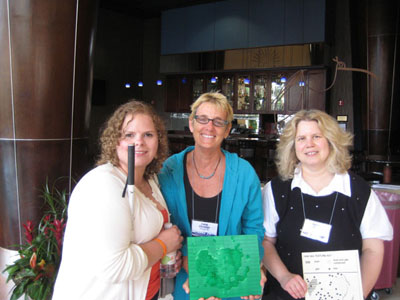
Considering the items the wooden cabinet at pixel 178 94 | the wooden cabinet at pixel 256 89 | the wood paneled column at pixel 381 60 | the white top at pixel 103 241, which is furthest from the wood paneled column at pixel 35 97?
the wooden cabinet at pixel 178 94

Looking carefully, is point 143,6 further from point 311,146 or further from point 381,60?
point 311,146

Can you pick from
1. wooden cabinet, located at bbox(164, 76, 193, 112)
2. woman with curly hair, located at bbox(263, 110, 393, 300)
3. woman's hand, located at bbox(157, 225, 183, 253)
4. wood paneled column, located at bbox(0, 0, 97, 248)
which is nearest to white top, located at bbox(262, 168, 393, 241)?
woman with curly hair, located at bbox(263, 110, 393, 300)

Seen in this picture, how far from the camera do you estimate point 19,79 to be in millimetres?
2654

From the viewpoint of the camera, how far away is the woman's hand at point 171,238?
1.38 m

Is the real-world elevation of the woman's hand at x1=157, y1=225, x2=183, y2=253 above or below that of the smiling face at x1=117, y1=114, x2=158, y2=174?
below

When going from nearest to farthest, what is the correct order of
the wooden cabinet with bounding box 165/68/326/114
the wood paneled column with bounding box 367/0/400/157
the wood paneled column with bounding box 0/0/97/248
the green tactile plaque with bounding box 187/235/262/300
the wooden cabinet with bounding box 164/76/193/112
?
the green tactile plaque with bounding box 187/235/262/300, the wood paneled column with bounding box 0/0/97/248, the wood paneled column with bounding box 367/0/400/157, the wooden cabinet with bounding box 165/68/326/114, the wooden cabinet with bounding box 164/76/193/112

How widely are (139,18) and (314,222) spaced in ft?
41.4

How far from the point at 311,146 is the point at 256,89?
822 centimetres

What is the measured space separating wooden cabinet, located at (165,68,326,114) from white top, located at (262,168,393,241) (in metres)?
6.86

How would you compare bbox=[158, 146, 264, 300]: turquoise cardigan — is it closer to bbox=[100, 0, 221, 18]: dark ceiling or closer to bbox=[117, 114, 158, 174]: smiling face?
bbox=[117, 114, 158, 174]: smiling face

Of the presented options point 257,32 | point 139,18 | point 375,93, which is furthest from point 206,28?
point 375,93

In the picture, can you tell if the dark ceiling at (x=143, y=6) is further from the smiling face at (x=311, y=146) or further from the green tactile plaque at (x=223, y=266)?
the green tactile plaque at (x=223, y=266)

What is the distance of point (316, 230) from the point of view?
5.37ft

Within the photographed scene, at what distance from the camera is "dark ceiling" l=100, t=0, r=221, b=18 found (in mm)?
10523
